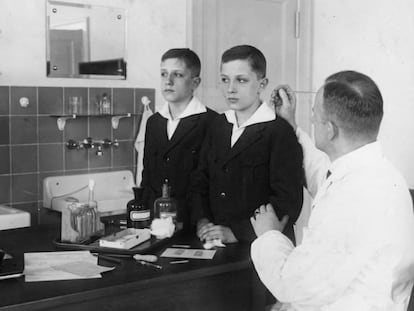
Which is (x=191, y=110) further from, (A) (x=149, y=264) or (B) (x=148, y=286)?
(B) (x=148, y=286)

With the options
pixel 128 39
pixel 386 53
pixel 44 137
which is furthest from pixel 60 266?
pixel 386 53

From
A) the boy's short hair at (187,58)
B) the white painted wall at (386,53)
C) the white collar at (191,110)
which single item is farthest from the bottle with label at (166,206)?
the white painted wall at (386,53)

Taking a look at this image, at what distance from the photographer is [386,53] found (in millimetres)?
3709

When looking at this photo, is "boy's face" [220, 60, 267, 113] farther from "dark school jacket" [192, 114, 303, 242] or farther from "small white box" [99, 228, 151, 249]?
"small white box" [99, 228, 151, 249]

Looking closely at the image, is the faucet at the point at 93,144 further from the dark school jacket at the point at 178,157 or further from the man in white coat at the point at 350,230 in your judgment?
the man in white coat at the point at 350,230

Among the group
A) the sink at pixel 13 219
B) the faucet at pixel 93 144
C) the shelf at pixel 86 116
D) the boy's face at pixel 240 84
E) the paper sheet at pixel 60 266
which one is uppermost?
the boy's face at pixel 240 84

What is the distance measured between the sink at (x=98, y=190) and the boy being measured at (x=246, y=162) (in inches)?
44.7

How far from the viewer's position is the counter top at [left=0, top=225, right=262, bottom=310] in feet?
5.10

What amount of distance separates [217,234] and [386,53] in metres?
2.12

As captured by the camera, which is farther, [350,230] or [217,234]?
Result: [217,234]

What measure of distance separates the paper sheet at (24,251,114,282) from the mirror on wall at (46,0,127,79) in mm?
1738

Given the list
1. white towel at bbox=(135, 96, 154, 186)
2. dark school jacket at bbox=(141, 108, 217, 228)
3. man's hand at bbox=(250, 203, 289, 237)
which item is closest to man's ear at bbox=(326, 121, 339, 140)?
man's hand at bbox=(250, 203, 289, 237)

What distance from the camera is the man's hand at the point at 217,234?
214cm

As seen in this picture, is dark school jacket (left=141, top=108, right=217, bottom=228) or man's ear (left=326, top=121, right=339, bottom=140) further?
dark school jacket (left=141, top=108, right=217, bottom=228)
